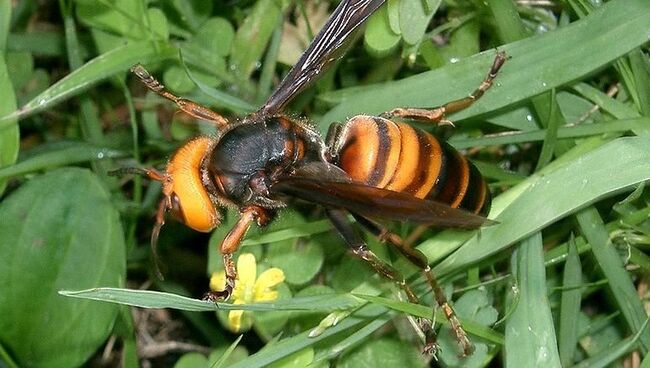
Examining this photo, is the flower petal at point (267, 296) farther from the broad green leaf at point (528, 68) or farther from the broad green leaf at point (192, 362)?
the broad green leaf at point (528, 68)

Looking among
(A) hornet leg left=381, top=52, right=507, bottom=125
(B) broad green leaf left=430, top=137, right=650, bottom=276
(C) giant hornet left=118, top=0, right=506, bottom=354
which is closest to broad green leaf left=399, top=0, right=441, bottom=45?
(C) giant hornet left=118, top=0, right=506, bottom=354

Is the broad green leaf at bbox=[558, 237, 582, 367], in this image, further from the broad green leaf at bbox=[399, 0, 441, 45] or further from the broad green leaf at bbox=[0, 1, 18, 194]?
the broad green leaf at bbox=[0, 1, 18, 194]

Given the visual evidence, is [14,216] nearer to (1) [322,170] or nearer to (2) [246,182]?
(2) [246,182]

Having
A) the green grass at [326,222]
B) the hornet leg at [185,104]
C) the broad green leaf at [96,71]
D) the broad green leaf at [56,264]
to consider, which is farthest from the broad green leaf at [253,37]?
the broad green leaf at [56,264]

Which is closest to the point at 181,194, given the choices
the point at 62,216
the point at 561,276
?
the point at 62,216

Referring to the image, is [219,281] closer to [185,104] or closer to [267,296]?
[267,296]

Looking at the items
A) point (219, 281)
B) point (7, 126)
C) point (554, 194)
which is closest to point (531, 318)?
point (554, 194)
